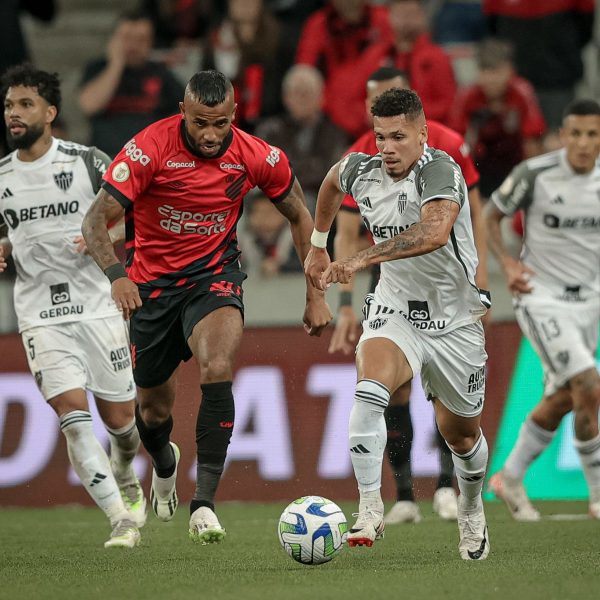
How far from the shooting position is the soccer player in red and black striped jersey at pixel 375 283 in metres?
9.26

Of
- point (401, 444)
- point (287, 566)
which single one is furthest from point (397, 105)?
point (401, 444)

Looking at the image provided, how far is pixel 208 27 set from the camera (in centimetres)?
1555

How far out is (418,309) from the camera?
24.6 feet

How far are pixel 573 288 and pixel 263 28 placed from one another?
5534 millimetres

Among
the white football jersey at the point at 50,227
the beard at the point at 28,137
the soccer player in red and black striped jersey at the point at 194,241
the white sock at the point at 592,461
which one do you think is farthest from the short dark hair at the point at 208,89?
the white sock at the point at 592,461

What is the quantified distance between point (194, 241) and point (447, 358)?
1720mm

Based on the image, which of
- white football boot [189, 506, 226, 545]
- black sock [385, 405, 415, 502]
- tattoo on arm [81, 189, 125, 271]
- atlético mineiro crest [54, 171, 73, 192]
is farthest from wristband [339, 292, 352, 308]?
white football boot [189, 506, 226, 545]

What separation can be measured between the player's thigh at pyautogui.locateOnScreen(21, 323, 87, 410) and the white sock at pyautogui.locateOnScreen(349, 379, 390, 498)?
7.62ft

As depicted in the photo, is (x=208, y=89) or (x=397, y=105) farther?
(x=208, y=89)

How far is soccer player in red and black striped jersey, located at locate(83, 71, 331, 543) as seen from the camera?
300 inches

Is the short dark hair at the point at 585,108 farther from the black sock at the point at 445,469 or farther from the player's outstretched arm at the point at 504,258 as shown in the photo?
the black sock at the point at 445,469

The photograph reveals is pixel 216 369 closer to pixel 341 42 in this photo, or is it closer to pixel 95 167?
pixel 95 167

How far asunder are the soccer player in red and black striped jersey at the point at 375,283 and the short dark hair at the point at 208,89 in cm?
183

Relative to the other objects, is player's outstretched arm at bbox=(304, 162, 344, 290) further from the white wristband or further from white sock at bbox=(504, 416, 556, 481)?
white sock at bbox=(504, 416, 556, 481)
